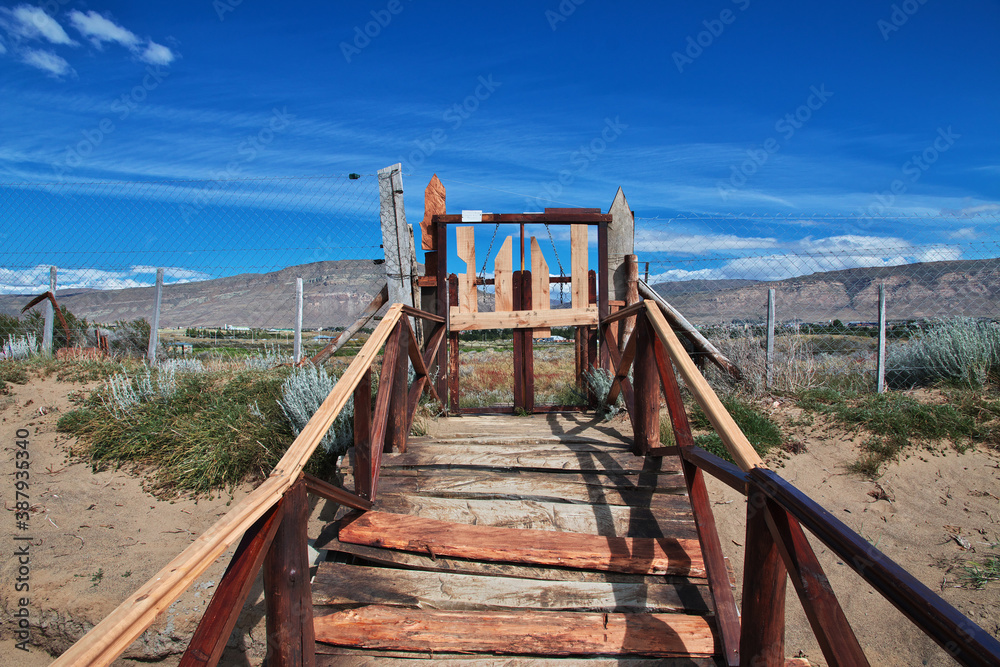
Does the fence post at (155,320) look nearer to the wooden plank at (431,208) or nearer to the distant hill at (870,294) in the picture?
the wooden plank at (431,208)

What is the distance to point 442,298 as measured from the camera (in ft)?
20.0

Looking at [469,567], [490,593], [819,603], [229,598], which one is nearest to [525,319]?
[469,567]

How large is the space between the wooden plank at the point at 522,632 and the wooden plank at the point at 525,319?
11.9 ft

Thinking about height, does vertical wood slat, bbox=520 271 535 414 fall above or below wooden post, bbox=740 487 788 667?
above

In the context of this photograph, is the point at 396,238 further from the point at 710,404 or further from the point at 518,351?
the point at 710,404

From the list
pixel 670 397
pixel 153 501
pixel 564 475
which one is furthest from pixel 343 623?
pixel 153 501

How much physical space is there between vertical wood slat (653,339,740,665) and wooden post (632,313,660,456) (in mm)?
276

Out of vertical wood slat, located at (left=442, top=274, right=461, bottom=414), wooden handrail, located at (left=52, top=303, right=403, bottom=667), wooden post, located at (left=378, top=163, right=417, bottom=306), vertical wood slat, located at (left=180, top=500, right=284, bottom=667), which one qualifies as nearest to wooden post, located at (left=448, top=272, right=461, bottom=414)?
vertical wood slat, located at (left=442, top=274, right=461, bottom=414)

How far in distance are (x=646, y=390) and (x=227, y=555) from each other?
358 centimetres

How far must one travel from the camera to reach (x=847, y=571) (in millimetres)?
4012

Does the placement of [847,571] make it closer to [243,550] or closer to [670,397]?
[670,397]

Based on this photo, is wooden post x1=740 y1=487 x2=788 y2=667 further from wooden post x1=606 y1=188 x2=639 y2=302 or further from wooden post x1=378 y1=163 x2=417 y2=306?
wooden post x1=378 y1=163 x2=417 y2=306

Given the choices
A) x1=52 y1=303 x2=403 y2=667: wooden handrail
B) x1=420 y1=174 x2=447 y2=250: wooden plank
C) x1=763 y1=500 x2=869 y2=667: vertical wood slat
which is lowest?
x1=763 y1=500 x2=869 y2=667: vertical wood slat

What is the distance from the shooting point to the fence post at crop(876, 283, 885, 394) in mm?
6500
